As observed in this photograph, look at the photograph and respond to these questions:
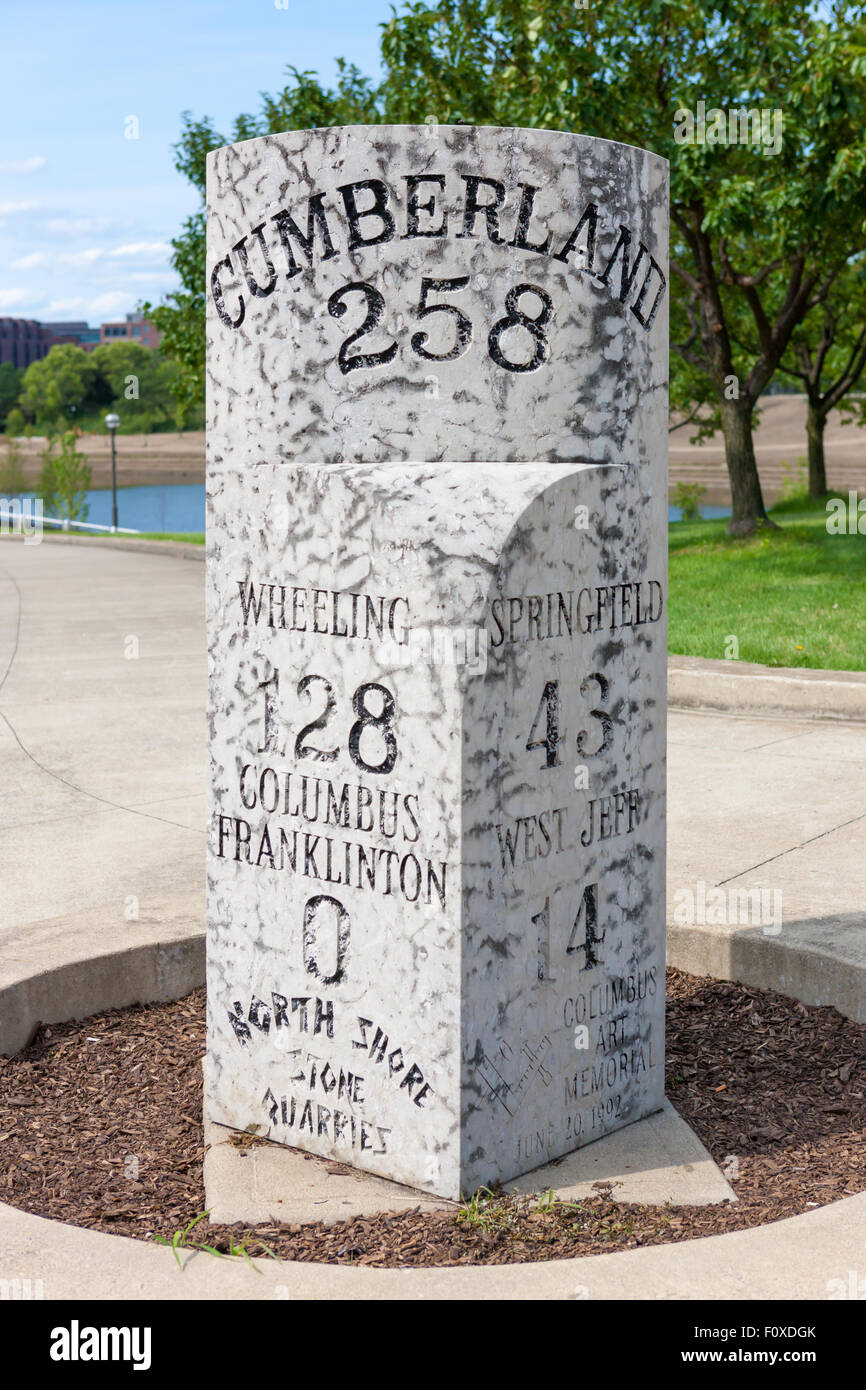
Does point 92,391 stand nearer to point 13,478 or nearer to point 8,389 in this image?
point 8,389

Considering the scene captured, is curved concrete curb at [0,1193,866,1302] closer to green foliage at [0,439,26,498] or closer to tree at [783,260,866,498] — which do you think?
tree at [783,260,866,498]

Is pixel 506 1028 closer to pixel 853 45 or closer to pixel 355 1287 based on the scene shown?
pixel 355 1287

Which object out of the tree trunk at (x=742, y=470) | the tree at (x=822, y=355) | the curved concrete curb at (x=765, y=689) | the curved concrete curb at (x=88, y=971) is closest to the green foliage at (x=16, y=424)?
the tree at (x=822, y=355)

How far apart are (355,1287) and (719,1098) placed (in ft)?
4.87

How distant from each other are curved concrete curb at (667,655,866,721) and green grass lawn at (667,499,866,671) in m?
0.45

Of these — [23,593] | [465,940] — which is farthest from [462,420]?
[23,593]

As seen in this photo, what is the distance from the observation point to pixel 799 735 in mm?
7863

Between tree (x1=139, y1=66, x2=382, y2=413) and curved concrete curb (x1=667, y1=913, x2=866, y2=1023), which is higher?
tree (x1=139, y1=66, x2=382, y2=413)

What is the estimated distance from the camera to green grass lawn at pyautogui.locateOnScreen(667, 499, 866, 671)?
9680mm

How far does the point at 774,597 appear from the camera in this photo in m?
12.4

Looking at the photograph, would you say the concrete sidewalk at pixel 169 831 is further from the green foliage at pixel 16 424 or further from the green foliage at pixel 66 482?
the green foliage at pixel 16 424

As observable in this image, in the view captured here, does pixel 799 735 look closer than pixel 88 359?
Yes

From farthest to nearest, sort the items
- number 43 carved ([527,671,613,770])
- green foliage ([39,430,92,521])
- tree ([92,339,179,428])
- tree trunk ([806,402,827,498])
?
tree ([92,339,179,428])
green foliage ([39,430,92,521])
tree trunk ([806,402,827,498])
number 43 carved ([527,671,613,770])

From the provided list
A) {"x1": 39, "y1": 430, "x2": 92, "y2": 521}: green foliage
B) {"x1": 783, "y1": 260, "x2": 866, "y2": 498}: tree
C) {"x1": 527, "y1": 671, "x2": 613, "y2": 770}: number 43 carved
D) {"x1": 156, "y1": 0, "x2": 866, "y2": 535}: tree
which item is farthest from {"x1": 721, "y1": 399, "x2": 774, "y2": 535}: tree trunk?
{"x1": 39, "y1": 430, "x2": 92, "y2": 521}: green foliage
